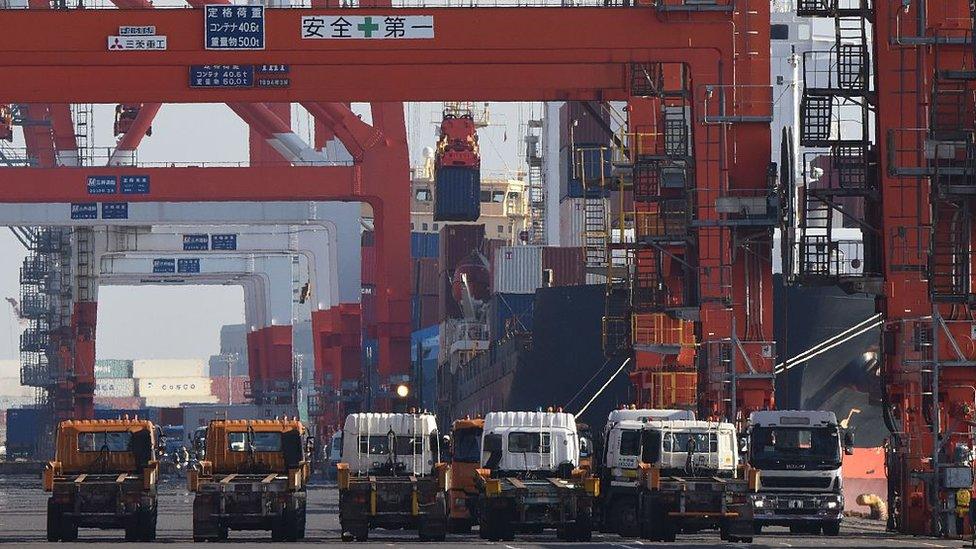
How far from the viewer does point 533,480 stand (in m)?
35.4

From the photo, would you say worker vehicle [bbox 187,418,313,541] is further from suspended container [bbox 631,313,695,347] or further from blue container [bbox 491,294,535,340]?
blue container [bbox 491,294,535,340]

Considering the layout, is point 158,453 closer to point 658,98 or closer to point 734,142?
point 734,142

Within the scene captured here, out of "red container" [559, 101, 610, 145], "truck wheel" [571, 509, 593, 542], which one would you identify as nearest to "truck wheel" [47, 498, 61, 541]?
"truck wheel" [571, 509, 593, 542]

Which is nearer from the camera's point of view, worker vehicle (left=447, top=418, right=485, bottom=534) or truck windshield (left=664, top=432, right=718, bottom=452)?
truck windshield (left=664, top=432, right=718, bottom=452)

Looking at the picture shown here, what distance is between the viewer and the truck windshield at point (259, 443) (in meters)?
36.5

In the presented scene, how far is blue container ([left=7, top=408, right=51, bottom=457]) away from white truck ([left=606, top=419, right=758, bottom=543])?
366 ft

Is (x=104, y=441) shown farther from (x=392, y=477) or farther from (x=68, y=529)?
(x=392, y=477)

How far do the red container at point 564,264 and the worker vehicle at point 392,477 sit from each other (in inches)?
2076

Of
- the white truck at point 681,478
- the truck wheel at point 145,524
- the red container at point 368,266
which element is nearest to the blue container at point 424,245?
the red container at point 368,266

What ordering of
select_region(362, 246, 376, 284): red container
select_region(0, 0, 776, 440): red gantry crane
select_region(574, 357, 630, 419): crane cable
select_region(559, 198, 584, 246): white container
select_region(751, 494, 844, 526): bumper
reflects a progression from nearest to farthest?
1. select_region(751, 494, 844, 526): bumper
2. select_region(0, 0, 776, 440): red gantry crane
3. select_region(574, 357, 630, 419): crane cable
4. select_region(559, 198, 584, 246): white container
5. select_region(362, 246, 376, 284): red container

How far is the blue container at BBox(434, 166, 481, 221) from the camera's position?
97438 millimetres

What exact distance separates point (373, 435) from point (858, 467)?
22.0 metres

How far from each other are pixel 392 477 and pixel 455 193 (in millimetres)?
61878

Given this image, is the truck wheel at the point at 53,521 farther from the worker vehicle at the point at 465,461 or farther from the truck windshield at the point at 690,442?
the truck windshield at the point at 690,442
